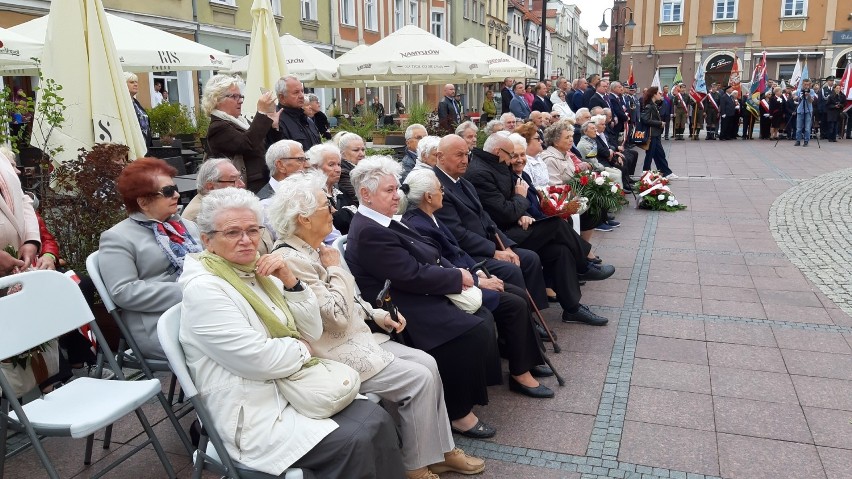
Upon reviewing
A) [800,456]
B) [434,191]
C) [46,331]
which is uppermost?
[434,191]

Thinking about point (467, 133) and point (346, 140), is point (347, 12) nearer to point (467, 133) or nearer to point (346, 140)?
point (467, 133)

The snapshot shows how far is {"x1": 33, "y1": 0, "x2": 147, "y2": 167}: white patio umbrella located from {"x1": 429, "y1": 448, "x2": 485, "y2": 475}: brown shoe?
3.69 metres

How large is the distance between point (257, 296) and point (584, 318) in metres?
3.41

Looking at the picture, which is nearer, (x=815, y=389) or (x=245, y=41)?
(x=815, y=389)

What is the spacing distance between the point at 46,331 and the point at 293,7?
22.1 meters

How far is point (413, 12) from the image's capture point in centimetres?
3522

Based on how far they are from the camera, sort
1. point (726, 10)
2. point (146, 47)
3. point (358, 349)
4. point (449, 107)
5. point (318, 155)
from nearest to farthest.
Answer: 1. point (358, 349)
2. point (318, 155)
3. point (146, 47)
4. point (449, 107)
5. point (726, 10)

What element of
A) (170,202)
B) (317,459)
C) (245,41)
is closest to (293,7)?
(245,41)

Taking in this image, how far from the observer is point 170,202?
361 centimetres

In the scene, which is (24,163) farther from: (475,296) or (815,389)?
(815,389)

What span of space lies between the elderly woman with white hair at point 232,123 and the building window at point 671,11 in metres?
44.9

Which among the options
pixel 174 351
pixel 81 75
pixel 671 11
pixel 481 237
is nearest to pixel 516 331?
pixel 481 237

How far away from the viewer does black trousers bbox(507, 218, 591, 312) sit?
218 inches

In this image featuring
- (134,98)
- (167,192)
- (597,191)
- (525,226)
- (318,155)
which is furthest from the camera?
(134,98)
